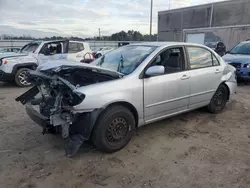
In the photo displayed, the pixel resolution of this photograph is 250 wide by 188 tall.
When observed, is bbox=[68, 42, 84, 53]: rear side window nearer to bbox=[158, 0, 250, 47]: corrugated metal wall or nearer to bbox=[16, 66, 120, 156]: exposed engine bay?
bbox=[16, 66, 120, 156]: exposed engine bay

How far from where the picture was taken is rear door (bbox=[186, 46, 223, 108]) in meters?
4.30

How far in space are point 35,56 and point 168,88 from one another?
21.5ft

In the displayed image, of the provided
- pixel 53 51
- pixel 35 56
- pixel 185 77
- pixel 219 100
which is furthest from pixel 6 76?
pixel 219 100

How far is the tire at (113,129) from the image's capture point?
10.3 ft

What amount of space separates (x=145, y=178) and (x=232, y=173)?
3.66 feet

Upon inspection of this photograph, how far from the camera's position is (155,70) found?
11.4ft

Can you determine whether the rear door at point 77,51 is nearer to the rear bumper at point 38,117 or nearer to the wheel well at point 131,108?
the rear bumper at point 38,117

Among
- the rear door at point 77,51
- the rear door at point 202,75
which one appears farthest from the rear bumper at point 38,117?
the rear door at point 77,51

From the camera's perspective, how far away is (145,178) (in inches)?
109

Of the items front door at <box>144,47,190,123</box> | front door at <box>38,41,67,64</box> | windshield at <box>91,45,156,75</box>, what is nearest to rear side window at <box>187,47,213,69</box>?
front door at <box>144,47,190,123</box>

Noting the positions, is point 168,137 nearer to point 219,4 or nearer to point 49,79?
point 49,79

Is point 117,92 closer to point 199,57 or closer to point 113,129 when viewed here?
point 113,129

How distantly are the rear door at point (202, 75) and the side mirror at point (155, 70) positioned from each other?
1.00m

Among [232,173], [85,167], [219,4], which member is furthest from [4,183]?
[219,4]
